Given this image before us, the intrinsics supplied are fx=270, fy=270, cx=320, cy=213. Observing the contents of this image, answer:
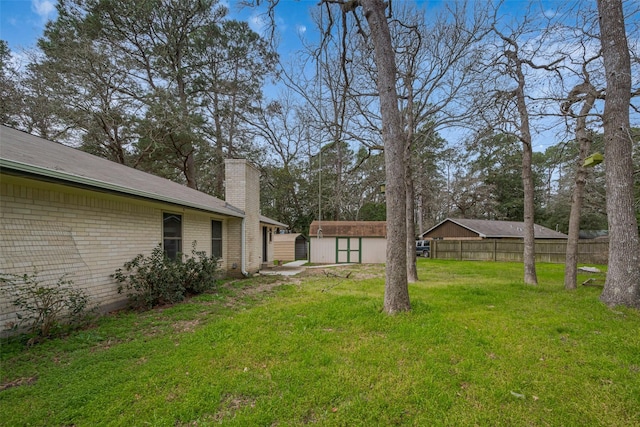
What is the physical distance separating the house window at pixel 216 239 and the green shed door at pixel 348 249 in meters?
8.00

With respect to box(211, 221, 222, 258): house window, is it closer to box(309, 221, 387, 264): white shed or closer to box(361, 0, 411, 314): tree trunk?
box(361, 0, 411, 314): tree trunk

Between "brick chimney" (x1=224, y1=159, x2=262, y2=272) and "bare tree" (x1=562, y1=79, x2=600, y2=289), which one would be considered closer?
"bare tree" (x1=562, y1=79, x2=600, y2=289)

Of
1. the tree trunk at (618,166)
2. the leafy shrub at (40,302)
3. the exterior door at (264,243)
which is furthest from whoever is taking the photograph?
the exterior door at (264,243)

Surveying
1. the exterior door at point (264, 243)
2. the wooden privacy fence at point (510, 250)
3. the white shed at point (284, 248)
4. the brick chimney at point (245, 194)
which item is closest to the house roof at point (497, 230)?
the wooden privacy fence at point (510, 250)

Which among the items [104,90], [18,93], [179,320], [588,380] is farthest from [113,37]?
[588,380]

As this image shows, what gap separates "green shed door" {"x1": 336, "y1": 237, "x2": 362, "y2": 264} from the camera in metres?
15.8

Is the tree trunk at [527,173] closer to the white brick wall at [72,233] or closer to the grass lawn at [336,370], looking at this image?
the grass lawn at [336,370]

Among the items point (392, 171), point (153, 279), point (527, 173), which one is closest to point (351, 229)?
point (527, 173)

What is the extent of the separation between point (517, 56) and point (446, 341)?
8179 mm

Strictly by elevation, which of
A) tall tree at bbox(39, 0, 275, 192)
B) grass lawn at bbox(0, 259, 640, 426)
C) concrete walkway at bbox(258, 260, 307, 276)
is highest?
tall tree at bbox(39, 0, 275, 192)

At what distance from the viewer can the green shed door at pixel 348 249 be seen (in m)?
15.8

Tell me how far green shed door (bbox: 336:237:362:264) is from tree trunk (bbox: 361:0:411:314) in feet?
36.1

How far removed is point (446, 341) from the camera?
3.58 m

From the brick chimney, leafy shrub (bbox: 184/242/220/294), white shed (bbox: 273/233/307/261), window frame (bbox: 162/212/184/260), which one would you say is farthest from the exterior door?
leafy shrub (bbox: 184/242/220/294)
